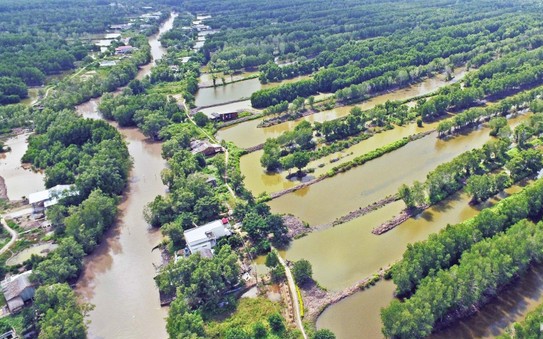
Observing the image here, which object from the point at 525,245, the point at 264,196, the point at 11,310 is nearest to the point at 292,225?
the point at 264,196

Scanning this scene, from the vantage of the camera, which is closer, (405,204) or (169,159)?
Answer: (405,204)

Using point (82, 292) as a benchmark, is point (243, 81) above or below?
above

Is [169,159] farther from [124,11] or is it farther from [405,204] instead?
[124,11]

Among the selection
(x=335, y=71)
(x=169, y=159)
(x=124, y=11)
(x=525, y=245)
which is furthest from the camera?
(x=124, y=11)

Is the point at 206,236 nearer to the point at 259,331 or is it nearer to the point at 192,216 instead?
the point at 192,216

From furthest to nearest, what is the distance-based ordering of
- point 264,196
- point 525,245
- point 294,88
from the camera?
point 294,88
point 264,196
point 525,245

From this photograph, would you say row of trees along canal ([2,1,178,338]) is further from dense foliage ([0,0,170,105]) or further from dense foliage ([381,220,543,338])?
dense foliage ([381,220,543,338])

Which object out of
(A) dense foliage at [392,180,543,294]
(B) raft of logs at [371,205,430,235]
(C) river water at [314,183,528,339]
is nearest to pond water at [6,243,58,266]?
(C) river water at [314,183,528,339]

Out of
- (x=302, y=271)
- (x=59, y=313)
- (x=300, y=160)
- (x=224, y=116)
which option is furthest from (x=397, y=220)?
(x=224, y=116)
